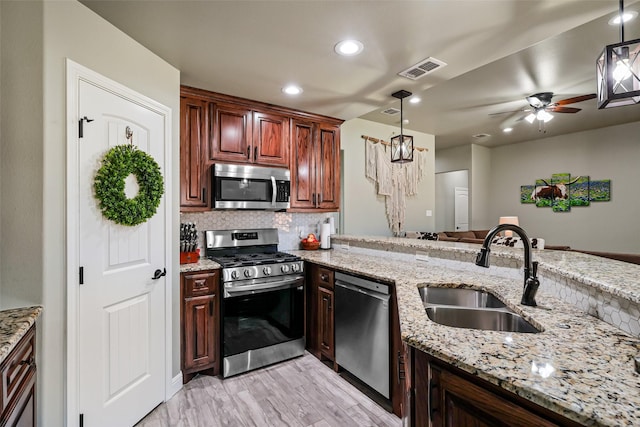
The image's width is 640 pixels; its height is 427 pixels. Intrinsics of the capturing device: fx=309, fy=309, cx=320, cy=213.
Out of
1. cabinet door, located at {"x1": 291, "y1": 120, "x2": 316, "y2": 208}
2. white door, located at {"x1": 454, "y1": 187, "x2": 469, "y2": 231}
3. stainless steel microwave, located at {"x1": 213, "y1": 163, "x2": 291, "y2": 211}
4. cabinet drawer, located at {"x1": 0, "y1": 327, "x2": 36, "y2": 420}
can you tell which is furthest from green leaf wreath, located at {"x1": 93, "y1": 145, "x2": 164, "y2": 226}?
white door, located at {"x1": 454, "y1": 187, "x2": 469, "y2": 231}

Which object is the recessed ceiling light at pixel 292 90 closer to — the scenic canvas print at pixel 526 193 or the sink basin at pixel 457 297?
the sink basin at pixel 457 297

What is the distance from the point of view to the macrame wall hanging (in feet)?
16.1

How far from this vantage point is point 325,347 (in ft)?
8.99

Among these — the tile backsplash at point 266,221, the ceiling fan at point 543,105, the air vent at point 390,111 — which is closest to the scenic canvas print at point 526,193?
the ceiling fan at point 543,105

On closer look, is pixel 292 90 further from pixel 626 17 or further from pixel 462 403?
pixel 462 403

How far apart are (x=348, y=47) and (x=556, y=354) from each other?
2.05 m

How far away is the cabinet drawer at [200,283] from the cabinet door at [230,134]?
1076 mm

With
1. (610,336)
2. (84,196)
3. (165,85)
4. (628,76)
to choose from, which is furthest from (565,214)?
(84,196)

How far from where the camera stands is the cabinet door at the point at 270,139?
3.15 m

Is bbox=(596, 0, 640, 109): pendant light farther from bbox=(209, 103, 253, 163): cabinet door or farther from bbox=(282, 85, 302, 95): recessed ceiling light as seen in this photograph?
bbox=(209, 103, 253, 163): cabinet door

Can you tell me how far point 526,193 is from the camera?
6.47 meters

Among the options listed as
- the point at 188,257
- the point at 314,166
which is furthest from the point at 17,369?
the point at 314,166

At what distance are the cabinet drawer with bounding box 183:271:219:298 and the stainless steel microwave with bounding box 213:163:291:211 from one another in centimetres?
64

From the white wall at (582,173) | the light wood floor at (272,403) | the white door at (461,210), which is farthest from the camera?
the white door at (461,210)
